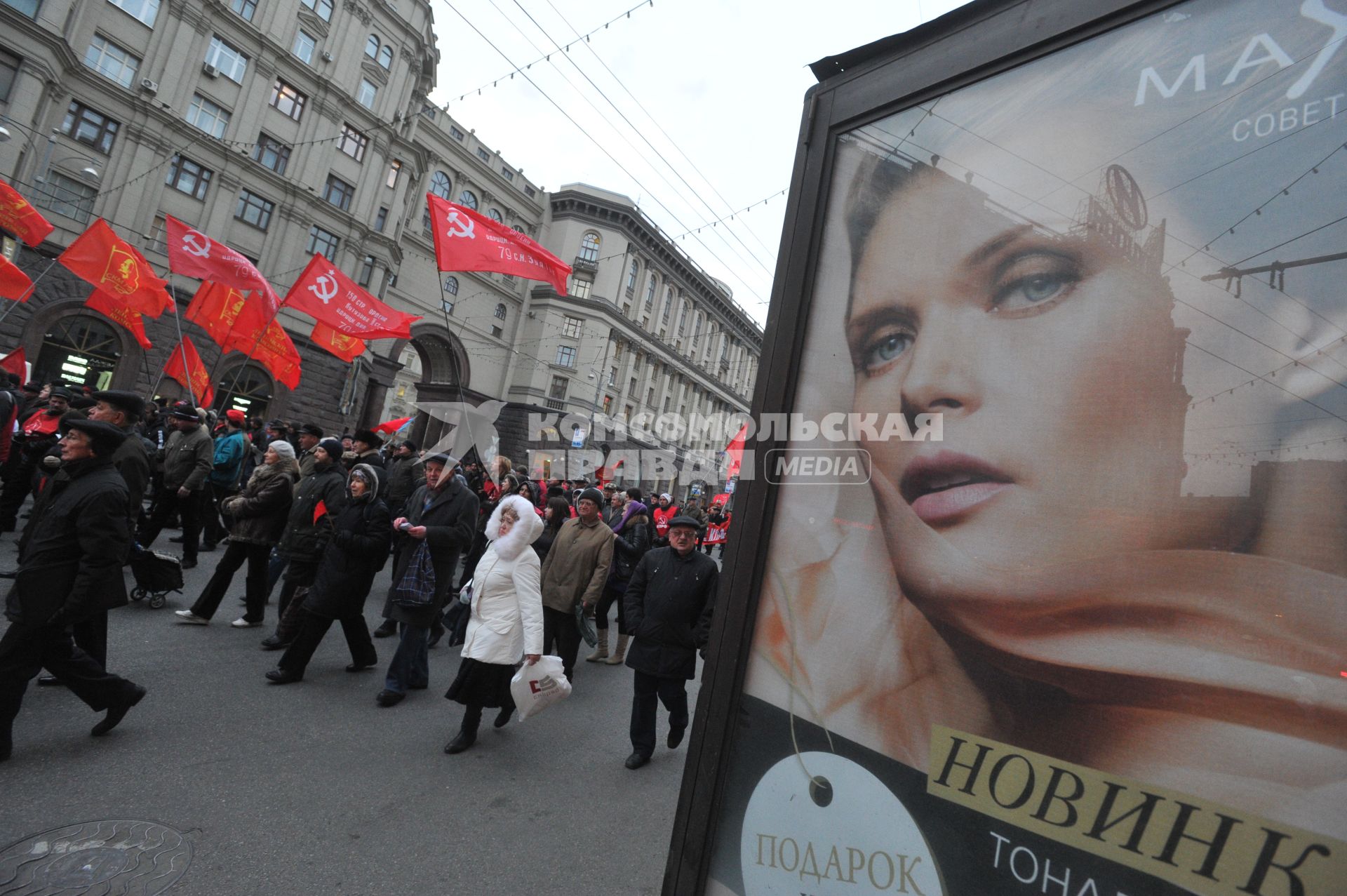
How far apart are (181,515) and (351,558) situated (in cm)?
391

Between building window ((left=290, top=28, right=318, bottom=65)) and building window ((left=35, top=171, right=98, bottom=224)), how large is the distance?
9.86m

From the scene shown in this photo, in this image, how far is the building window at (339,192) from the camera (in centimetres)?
2870

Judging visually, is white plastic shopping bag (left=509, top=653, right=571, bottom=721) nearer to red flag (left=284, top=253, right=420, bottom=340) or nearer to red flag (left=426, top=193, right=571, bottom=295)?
red flag (left=426, top=193, right=571, bottom=295)

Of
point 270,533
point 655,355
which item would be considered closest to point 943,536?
point 270,533

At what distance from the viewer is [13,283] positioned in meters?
9.41

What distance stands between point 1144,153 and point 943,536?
984 mm

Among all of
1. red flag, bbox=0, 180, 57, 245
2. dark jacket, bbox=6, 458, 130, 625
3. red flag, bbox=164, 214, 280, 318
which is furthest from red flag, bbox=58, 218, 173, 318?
dark jacket, bbox=6, 458, 130, 625

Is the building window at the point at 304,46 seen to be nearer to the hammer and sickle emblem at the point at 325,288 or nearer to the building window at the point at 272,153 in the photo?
the building window at the point at 272,153

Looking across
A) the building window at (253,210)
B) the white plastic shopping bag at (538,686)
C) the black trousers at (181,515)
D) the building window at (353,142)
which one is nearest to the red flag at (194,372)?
the black trousers at (181,515)

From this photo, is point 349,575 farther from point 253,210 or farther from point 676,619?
point 253,210

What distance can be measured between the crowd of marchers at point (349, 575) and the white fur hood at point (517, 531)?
14 millimetres

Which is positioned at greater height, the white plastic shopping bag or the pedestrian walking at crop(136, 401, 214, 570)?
the pedestrian walking at crop(136, 401, 214, 570)

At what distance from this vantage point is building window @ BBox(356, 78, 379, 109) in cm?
2908

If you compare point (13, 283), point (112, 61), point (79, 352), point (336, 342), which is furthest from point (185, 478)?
point (112, 61)
